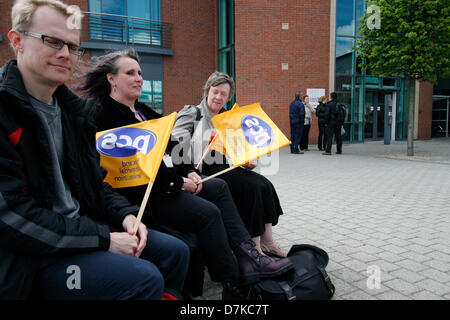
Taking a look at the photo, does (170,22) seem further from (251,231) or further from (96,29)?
(251,231)

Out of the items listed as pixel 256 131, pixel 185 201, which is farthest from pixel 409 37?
pixel 185 201

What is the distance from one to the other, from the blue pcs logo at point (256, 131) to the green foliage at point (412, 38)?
27.1ft

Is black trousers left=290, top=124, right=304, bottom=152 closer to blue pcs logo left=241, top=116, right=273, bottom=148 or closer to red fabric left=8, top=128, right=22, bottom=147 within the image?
blue pcs logo left=241, top=116, right=273, bottom=148

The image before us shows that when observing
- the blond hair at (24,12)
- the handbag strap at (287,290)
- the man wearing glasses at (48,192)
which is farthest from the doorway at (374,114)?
the blond hair at (24,12)

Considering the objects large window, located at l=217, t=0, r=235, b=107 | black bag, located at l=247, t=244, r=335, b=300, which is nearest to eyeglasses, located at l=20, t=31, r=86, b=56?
black bag, located at l=247, t=244, r=335, b=300

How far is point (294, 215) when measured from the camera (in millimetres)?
4805

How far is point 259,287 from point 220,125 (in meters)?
1.39

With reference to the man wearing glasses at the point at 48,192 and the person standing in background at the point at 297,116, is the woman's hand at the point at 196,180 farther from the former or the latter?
the person standing in background at the point at 297,116

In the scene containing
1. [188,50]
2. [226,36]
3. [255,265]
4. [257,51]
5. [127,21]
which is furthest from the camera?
[188,50]

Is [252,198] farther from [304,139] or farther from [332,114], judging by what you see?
[304,139]

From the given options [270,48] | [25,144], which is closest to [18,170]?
[25,144]

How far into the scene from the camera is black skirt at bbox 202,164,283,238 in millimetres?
2889

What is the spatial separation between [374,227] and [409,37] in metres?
7.39

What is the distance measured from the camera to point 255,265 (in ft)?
7.72
